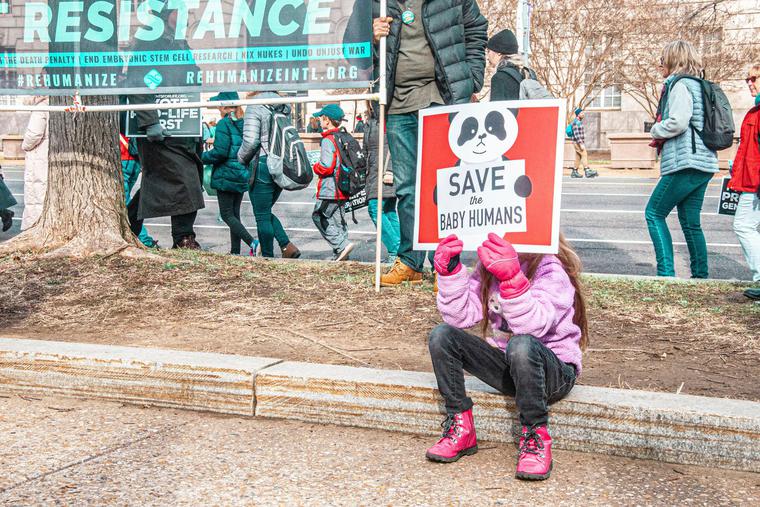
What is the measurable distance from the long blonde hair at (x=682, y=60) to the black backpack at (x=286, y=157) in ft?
10.2

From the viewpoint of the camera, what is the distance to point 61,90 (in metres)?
6.71

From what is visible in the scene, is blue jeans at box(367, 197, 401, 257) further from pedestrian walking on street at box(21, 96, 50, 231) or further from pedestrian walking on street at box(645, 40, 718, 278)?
pedestrian walking on street at box(21, 96, 50, 231)

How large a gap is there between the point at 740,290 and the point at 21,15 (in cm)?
524

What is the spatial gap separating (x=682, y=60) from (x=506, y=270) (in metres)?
4.19

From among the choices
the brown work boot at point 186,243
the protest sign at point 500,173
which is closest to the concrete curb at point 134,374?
the protest sign at point 500,173

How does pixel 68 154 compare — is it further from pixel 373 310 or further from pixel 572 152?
pixel 572 152

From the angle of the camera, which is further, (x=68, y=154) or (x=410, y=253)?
(x=68, y=154)

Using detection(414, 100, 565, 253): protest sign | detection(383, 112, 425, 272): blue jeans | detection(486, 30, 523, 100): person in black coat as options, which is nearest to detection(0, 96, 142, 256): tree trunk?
detection(383, 112, 425, 272): blue jeans

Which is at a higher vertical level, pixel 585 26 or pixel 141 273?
pixel 585 26

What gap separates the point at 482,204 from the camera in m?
4.09

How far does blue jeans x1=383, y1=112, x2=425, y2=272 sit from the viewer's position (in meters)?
6.24

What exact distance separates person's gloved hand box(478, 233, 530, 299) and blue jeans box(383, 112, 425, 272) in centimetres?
274

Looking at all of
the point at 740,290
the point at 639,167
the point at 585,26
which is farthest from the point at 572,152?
the point at 740,290

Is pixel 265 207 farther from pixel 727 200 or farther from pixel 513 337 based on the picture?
pixel 513 337
